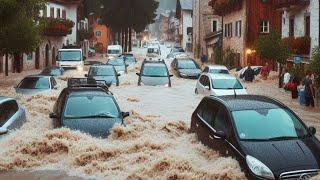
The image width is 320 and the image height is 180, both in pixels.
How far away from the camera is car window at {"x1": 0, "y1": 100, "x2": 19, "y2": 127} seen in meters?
12.8

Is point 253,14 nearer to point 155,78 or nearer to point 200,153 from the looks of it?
point 155,78

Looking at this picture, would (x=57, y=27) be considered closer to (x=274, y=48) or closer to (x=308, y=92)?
(x=274, y=48)

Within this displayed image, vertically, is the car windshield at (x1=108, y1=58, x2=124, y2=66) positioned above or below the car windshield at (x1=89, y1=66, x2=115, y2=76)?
above

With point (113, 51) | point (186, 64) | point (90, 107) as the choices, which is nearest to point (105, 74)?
point (186, 64)

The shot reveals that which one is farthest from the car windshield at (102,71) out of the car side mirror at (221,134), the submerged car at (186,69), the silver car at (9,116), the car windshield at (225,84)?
the car side mirror at (221,134)

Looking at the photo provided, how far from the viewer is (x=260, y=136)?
991 centimetres

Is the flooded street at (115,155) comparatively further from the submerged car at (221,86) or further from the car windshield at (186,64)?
the car windshield at (186,64)

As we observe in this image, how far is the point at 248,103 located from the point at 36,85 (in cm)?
1412

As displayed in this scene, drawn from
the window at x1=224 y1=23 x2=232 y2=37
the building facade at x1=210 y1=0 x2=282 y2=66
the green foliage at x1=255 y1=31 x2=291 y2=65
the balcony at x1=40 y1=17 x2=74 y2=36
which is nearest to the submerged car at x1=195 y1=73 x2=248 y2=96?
the green foliage at x1=255 y1=31 x2=291 y2=65

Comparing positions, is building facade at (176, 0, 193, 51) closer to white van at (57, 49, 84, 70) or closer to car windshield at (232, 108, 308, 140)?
white van at (57, 49, 84, 70)

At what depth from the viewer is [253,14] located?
1909 inches

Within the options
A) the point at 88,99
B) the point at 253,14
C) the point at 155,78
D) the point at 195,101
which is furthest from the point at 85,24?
the point at 88,99

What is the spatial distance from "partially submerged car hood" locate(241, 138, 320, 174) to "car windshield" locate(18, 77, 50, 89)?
50.2 feet

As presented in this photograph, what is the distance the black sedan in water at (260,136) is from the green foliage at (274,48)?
74.7 ft
